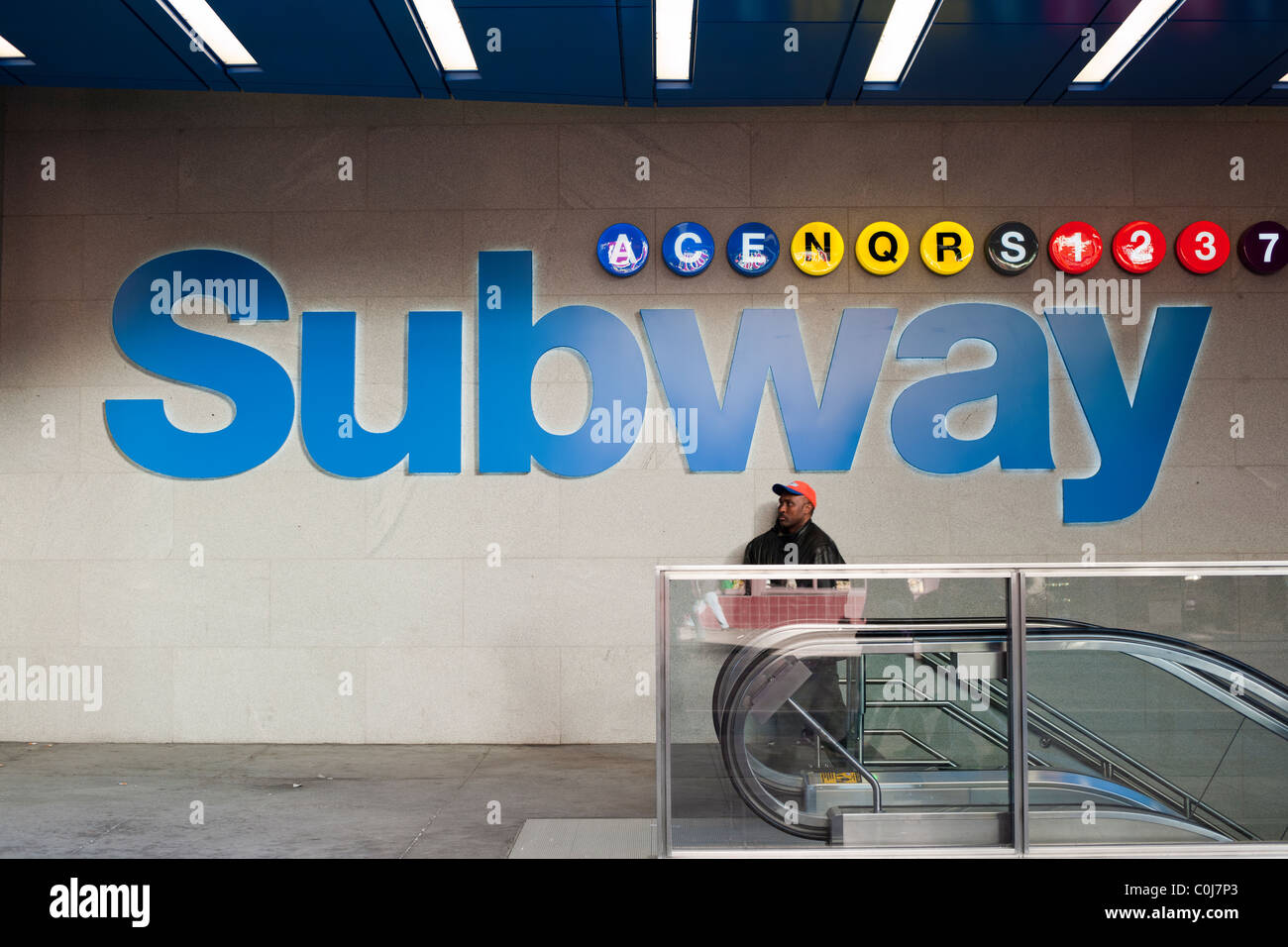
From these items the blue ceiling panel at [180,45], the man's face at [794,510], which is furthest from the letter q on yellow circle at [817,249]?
the blue ceiling panel at [180,45]

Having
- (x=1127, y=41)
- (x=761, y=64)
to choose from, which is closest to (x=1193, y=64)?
(x=1127, y=41)

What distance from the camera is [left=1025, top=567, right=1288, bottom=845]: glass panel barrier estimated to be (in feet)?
14.8

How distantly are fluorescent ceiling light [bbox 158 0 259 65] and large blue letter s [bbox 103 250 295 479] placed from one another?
1.33m

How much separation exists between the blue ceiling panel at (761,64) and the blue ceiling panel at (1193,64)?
1511 mm

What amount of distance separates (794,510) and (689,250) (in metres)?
1.94

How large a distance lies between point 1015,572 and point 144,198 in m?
6.12

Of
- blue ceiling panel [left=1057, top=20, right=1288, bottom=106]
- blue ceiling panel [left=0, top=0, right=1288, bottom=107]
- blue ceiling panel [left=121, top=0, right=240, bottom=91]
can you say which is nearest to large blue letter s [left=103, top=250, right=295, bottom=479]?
blue ceiling panel [left=121, top=0, right=240, bottom=91]

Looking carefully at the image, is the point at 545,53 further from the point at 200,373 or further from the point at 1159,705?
the point at 1159,705

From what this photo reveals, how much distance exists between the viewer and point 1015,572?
4574 millimetres

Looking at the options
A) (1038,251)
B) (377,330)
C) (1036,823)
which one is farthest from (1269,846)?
(377,330)

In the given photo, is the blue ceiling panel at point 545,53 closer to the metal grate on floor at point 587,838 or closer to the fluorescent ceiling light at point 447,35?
the fluorescent ceiling light at point 447,35

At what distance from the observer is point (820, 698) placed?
15.0 ft

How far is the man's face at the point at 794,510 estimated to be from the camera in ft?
21.7
